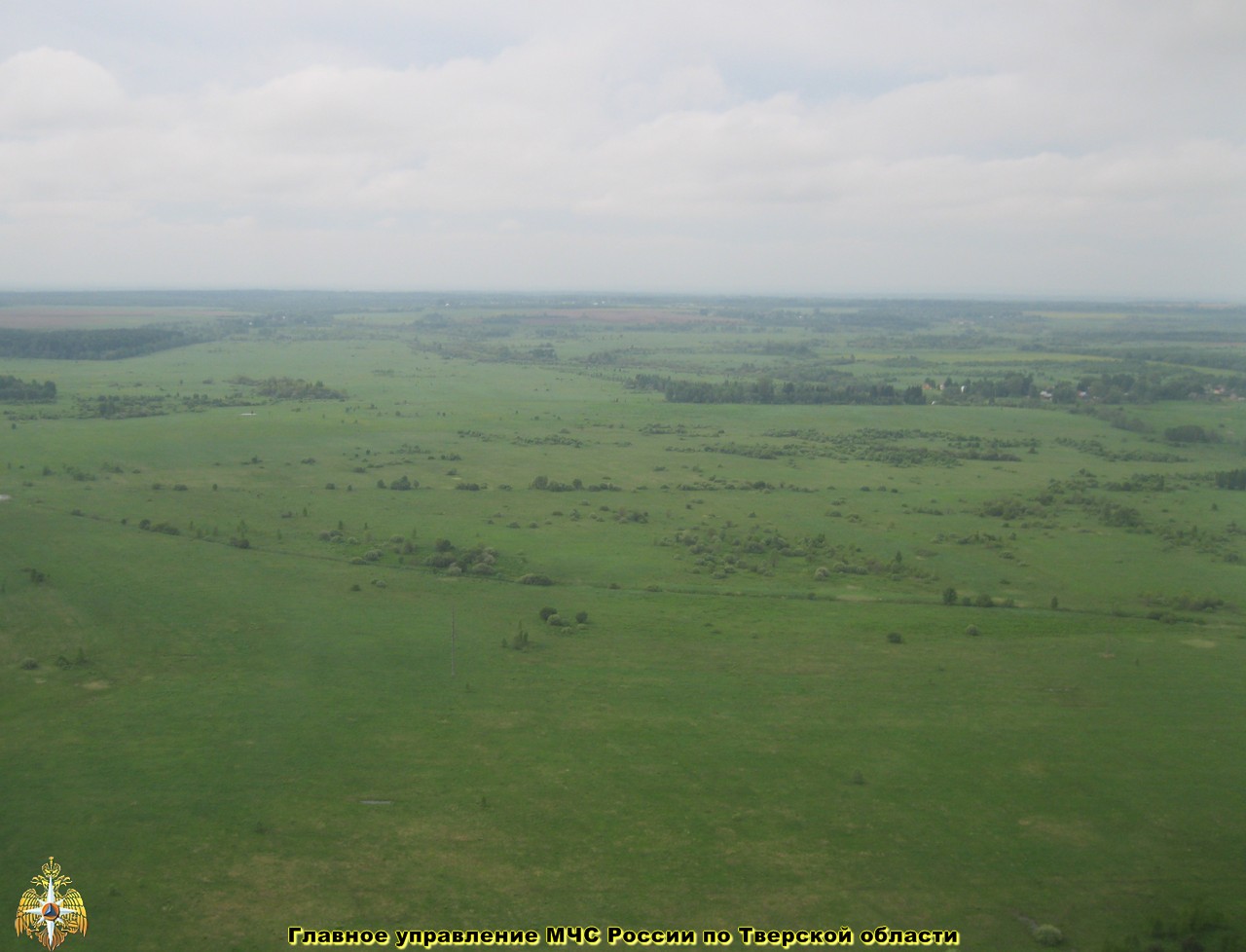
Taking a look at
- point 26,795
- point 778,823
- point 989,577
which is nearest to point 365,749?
point 26,795

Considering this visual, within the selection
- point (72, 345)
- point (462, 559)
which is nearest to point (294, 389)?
point (72, 345)

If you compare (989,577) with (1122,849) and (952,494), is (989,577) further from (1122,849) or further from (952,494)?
(1122,849)

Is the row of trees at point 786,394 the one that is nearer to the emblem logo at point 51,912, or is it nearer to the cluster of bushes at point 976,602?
the cluster of bushes at point 976,602

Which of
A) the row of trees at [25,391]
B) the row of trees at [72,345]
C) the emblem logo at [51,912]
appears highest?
the row of trees at [72,345]

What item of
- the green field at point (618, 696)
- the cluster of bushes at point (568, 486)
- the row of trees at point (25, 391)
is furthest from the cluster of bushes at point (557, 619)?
the row of trees at point (25, 391)

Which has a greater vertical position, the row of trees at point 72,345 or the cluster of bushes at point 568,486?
the row of trees at point 72,345

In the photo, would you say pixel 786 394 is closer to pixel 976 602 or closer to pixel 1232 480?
pixel 1232 480
